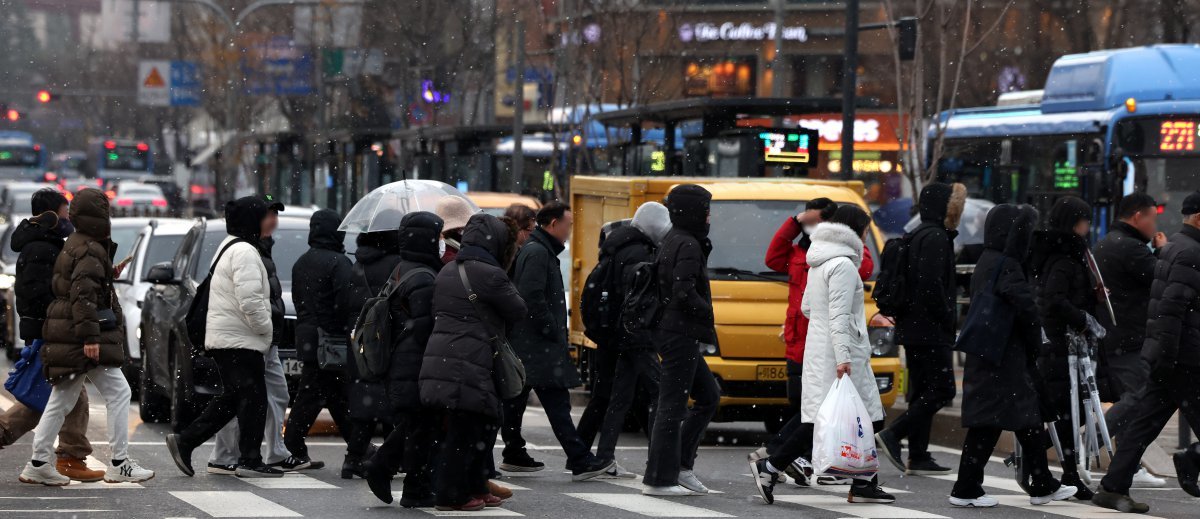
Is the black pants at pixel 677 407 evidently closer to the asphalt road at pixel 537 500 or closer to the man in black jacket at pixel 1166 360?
the asphalt road at pixel 537 500

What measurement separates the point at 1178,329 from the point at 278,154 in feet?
140

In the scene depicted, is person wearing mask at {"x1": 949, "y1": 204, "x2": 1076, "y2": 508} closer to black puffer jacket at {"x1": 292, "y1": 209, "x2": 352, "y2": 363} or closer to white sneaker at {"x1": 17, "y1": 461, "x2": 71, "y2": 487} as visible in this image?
black puffer jacket at {"x1": 292, "y1": 209, "x2": 352, "y2": 363}

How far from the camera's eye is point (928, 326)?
11352 mm

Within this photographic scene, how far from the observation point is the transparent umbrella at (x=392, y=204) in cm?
1117

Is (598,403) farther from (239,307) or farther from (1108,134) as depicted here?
(1108,134)

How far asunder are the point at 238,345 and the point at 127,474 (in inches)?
37.1

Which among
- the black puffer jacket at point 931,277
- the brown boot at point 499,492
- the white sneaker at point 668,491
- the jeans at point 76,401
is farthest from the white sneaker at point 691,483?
the jeans at point 76,401

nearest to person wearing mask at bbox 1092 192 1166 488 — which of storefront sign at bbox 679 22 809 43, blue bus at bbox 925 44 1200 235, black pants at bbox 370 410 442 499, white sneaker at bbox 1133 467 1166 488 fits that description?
white sneaker at bbox 1133 467 1166 488

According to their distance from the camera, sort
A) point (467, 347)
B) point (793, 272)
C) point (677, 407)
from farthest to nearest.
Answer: point (793, 272) < point (677, 407) < point (467, 347)

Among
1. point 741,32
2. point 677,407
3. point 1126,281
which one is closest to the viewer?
point 677,407

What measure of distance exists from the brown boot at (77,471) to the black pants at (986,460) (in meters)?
4.80

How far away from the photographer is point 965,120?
26.0 metres

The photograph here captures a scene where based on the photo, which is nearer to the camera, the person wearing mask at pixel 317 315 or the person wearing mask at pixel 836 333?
the person wearing mask at pixel 836 333

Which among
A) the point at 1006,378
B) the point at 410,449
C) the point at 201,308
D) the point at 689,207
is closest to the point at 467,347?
the point at 410,449
